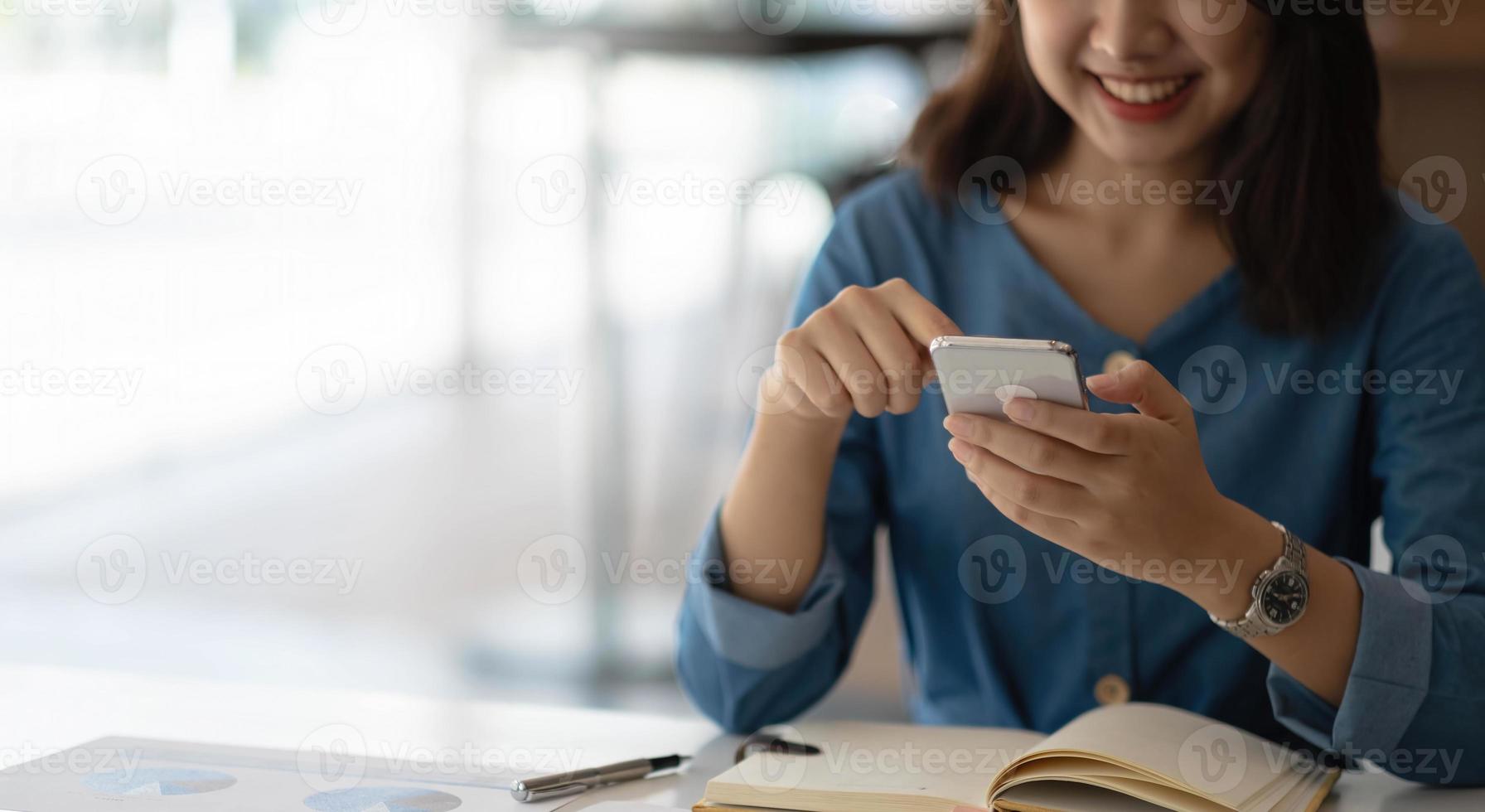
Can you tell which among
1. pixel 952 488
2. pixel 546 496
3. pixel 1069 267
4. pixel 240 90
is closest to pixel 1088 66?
pixel 1069 267

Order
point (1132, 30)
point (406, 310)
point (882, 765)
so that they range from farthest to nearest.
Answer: point (406, 310) → point (1132, 30) → point (882, 765)

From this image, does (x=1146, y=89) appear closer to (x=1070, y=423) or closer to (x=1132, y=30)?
(x=1132, y=30)

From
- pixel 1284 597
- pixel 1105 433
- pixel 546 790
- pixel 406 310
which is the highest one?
pixel 406 310

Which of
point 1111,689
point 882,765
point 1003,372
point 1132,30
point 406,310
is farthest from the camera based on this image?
point 406,310

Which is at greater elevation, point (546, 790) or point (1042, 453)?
point (1042, 453)

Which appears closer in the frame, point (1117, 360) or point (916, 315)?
point (916, 315)

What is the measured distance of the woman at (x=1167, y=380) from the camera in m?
0.89

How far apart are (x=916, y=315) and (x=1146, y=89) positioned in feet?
1.00

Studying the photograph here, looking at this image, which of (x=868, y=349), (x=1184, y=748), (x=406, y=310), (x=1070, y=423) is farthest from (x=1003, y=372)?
(x=406, y=310)

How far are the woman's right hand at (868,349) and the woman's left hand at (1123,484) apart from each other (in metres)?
0.08

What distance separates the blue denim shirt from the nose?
21 cm

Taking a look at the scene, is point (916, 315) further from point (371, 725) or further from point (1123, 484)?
point (371, 725)

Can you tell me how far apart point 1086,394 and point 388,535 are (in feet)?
9.44

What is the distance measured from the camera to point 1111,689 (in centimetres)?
108
